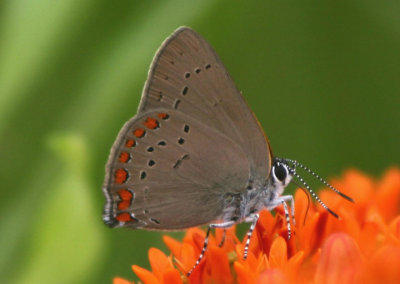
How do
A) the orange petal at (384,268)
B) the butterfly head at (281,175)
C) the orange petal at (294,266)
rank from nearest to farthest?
the orange petal at (384,268), the orange petal at (294,266), the butterfly head at (281,175)

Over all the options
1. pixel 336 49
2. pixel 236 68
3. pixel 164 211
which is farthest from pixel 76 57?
pixel 336 49

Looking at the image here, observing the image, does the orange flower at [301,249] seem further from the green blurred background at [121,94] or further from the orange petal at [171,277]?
the green blurred background at [121,94]

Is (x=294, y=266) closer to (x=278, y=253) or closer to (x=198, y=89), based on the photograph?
(x=278, y=253)

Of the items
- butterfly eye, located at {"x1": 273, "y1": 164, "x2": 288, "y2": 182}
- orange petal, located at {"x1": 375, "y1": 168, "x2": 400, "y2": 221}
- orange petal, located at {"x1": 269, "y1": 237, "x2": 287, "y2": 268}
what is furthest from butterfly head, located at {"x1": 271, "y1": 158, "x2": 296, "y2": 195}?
orange petal, located at {"x1": 269, "y1": 237, "x2": 287, "y2": 268}

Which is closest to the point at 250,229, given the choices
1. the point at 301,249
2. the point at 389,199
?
the point at 301,249

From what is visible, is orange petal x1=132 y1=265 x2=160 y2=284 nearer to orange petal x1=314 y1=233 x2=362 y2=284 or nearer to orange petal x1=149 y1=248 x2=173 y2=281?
orange petal x1=149 y1=248 x2=173 y2=281

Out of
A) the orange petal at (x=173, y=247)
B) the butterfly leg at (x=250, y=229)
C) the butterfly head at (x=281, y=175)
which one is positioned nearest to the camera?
the butterfly leg at (x=250, y=229)

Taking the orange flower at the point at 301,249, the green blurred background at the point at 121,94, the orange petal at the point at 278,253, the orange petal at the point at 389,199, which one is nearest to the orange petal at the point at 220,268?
the orange flower at the point at 301,249
